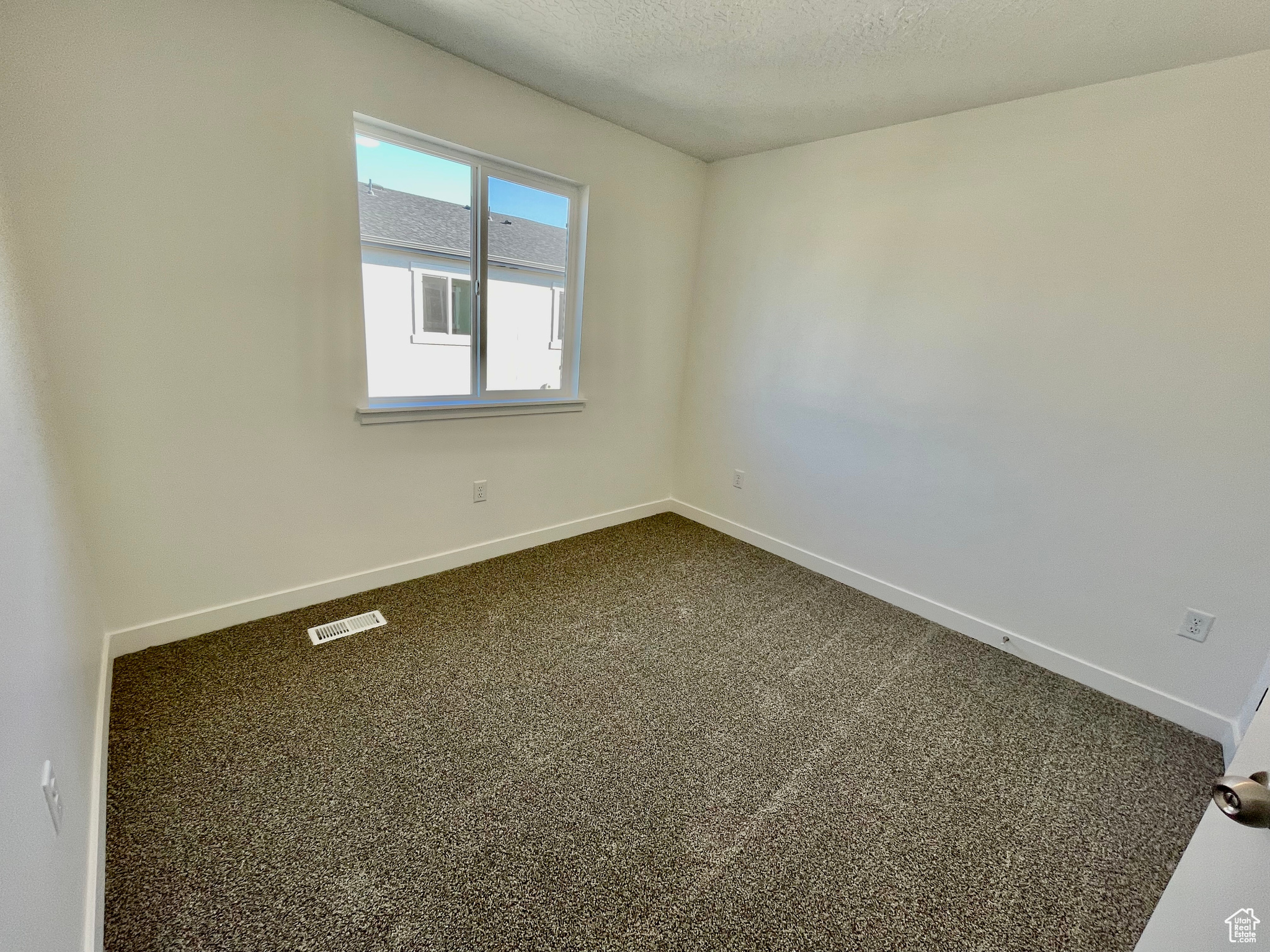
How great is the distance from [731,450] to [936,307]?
1433 mm

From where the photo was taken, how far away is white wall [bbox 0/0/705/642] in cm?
158

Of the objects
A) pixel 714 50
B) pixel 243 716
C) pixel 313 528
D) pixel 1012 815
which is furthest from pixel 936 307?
pixel 243 716

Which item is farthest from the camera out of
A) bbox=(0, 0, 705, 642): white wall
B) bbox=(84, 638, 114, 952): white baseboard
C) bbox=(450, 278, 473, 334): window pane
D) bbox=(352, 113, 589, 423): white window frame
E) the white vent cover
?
bbox=(450, 278, 473, 334): window pane

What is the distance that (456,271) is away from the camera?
8.20 feet

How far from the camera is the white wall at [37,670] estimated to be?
2.64 feet

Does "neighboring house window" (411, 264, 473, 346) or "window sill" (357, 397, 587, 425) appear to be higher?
"neighboring house window" (411, 264, 473, 346)

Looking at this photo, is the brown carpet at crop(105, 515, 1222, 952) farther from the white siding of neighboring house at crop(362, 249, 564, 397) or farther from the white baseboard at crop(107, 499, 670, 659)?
the white siding of neighboring house at crop(362, 249, 564, 397)

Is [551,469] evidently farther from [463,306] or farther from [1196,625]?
[1196,625]

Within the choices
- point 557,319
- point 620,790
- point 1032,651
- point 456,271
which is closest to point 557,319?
point 557,319

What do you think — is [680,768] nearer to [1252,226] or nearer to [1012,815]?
[1012,815]

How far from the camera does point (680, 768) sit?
1662 mm

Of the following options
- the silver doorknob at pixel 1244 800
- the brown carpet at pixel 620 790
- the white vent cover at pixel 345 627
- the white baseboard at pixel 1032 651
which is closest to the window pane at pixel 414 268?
the white vent cover at pixel 345 627

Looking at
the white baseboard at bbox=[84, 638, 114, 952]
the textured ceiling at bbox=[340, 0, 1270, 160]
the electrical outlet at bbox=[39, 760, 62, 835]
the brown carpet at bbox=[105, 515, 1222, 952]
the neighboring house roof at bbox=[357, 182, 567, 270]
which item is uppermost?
the textured ceiling at bbox=[340, 0, 1270, 160]

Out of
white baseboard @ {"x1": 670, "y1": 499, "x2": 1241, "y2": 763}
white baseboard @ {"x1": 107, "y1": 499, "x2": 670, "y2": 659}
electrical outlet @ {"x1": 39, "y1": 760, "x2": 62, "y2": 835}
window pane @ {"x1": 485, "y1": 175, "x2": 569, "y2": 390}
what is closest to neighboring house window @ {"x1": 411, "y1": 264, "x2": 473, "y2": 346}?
window pane @ {"x1": 485, "y1": 175, "x2": 569, "y2": 390}
